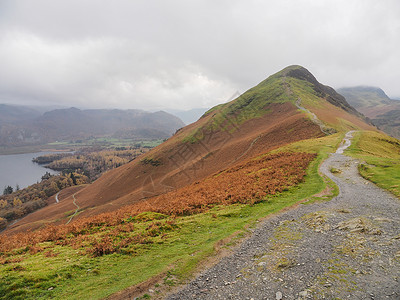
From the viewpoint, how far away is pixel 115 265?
9797mm

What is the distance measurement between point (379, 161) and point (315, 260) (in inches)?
1061

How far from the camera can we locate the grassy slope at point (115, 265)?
25.7ft

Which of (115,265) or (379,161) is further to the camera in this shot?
(379,161)

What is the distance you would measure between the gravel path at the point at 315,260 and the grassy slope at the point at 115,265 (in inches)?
59.8

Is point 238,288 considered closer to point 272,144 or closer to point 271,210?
point 271,210

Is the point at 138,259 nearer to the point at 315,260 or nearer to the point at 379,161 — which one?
the point at 315,260

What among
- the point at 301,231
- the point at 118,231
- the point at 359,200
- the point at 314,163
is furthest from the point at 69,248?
the point at 314,163

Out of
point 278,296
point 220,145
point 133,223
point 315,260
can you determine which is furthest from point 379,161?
point 220,145

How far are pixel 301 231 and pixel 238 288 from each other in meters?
6.64

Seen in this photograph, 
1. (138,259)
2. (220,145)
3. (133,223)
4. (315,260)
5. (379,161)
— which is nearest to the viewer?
(315,260)

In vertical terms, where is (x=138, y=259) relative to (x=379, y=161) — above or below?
above

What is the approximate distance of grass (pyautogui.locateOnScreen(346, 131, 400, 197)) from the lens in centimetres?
2026

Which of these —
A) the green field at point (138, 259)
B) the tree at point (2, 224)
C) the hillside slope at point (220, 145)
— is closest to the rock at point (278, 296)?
the green field at point (138, 259)

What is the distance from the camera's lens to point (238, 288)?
7.84 m
